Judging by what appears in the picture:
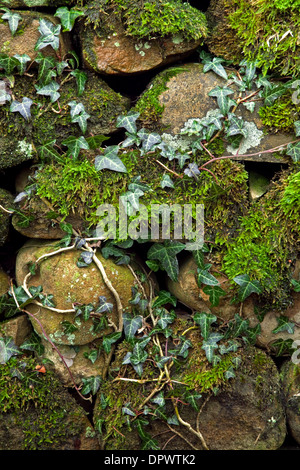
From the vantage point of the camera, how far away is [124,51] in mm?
2727

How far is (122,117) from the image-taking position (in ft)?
8.97

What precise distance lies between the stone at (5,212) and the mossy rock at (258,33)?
180cm

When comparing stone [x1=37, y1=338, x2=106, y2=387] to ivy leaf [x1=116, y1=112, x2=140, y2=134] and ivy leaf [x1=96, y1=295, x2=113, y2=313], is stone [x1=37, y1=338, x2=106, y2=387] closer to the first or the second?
ivy leaf [x1=96, y1=295, x2=113, y2=313]

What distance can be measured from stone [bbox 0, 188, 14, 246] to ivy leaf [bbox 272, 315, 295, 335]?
2.02 meters

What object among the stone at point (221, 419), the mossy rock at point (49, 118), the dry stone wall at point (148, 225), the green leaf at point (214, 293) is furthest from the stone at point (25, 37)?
the stone at point (221, 419)

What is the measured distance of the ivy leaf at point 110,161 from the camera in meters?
2.66

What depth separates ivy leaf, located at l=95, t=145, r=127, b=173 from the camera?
266 centimetres

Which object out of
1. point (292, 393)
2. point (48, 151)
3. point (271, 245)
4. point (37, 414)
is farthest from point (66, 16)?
point (292, 393)

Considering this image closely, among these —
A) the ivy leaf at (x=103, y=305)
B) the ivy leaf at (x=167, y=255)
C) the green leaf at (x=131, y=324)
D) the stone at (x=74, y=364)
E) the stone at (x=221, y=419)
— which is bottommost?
the stone at (x=221, y=419)

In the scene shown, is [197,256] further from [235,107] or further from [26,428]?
[26,428]

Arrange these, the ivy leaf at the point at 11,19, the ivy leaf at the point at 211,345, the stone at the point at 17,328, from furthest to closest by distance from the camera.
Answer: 1. the stone at the point at 17,328
2. the ivy leaf at the point at 211,345
3. the ivy leaf at the point at 11,19

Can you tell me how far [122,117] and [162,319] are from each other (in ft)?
4.71

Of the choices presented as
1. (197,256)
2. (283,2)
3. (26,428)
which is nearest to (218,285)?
(197,256)

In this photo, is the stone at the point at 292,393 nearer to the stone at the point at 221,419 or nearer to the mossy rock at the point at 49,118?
the stone at the point at 221,419
